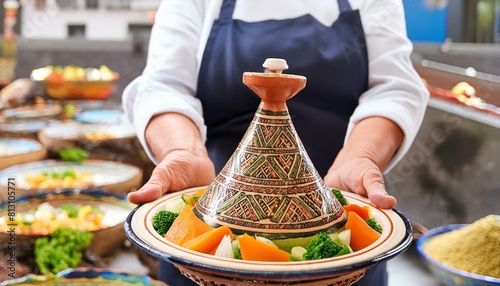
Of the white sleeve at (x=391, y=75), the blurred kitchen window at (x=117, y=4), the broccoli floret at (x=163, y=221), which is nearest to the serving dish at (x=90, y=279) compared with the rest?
the broccoli floret at (x=163, y=221)

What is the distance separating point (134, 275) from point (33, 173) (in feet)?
6.17

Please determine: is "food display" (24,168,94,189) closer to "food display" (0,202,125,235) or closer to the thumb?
"food display" (0,202,125,235)

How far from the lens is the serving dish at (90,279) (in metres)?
1.11

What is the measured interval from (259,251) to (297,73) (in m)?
1.06

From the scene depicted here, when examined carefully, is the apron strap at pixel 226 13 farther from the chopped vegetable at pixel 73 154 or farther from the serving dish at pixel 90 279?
the chopped vegetable at pixel 73 154

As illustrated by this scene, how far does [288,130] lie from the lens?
113cm

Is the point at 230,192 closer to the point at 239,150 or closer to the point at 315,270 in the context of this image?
the point at 239,150

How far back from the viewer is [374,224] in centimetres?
114

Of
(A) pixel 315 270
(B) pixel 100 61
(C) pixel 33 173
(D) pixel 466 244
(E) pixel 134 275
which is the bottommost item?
(B) pixel 100 61

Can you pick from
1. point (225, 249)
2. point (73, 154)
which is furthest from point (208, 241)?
point (73, 154)

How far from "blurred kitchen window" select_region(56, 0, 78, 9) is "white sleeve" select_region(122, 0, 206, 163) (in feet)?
40.2

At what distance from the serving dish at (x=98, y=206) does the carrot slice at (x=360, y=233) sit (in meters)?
1.01

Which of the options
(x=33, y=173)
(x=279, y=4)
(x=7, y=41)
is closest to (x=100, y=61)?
(x=7, y=41)

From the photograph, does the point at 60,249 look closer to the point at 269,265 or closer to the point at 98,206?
the point at 98,206
